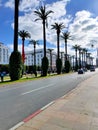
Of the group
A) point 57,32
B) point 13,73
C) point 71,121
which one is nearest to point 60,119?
point 71,121

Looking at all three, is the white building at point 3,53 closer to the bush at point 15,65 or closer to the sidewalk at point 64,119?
the bush at point 15,65

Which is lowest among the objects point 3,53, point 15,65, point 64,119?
point 64,119

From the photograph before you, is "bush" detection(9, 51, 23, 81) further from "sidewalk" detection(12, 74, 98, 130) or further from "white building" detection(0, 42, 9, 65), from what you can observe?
"white building" detection(0, 42, 9, 65)

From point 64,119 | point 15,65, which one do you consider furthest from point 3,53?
point 64,119

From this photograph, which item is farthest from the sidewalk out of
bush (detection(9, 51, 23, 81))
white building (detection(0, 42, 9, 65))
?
white building (detection(0, 42, 9, 65))

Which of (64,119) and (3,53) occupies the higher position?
(3,53)

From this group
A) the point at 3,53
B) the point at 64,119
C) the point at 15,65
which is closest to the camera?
the point at 64,119

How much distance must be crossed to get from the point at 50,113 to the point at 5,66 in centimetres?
7859

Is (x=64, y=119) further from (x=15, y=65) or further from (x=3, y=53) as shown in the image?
(x=3, y=53)

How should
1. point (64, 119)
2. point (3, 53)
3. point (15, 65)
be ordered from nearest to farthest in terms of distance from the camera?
1. point (64, 119)
2. point (15, 65)
3. point (3, 53)

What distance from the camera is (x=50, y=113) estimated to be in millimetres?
11219

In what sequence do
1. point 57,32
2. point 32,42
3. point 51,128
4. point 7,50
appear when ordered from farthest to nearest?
point 7,50
point 32,42
point 57,32
point 51,128

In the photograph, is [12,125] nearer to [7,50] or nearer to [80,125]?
[80,125]

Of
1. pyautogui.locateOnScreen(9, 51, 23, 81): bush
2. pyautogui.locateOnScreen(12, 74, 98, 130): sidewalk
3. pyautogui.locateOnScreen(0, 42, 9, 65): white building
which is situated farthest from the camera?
pyautogui.locateOnScreen(0, 42, 9, 65): white building
